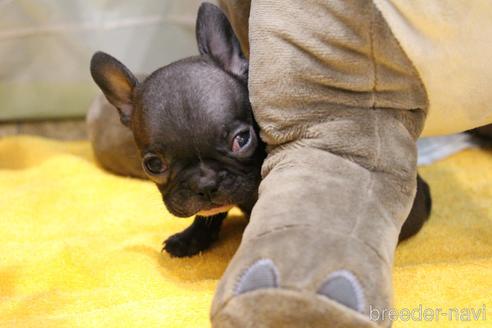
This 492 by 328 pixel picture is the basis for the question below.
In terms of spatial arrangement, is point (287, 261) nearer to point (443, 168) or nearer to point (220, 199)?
point (220, 199)

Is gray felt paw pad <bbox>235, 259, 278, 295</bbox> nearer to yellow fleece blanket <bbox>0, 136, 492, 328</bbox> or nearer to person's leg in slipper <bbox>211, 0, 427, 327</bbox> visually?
person's leg in slipper <bbox>211, 0, 427, 327</bbox>

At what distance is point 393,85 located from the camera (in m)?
Answer: 1.38

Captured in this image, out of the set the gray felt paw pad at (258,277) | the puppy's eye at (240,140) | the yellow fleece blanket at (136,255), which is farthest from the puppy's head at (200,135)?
the gray felt paw pad at (258,277)

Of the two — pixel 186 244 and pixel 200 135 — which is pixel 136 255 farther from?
pixel 200 135

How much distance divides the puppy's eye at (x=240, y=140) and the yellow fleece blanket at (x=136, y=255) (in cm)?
35

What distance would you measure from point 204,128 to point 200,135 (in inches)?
0.7

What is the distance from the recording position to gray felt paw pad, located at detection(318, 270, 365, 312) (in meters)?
1.07

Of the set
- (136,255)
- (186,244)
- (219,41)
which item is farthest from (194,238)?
(219,41)

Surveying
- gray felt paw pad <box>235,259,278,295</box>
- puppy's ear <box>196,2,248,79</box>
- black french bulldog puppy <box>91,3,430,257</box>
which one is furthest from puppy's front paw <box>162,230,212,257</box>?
gray felt paw pad <box>235,259,278,295</box>

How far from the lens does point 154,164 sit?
5.39 feet

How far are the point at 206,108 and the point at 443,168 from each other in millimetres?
1261

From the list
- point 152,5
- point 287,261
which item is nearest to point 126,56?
point 152,5

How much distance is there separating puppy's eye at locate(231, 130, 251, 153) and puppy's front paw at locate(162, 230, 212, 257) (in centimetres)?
42

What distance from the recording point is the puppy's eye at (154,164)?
1.63 metres
